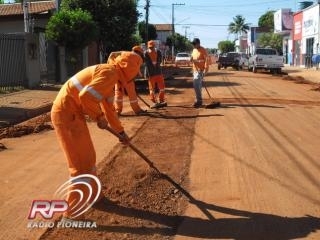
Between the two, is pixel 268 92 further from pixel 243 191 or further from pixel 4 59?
pixel 243 191

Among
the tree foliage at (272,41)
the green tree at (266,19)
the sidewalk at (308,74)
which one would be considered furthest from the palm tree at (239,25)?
the sidewalk at (308,74)

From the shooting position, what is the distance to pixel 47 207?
615 centimetres

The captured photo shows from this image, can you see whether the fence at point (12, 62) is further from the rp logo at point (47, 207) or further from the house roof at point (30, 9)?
the rp logo at point (47, 207)

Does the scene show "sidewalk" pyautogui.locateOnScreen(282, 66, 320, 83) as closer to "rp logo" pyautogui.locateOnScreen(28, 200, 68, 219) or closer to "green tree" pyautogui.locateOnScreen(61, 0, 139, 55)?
"green tree" pyautogui.locateOnScreen(61, 0, 139, 55)

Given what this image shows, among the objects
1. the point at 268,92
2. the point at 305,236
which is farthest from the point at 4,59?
the point at 305,236

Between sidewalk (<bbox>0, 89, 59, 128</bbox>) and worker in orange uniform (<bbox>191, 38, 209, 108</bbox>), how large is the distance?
4.43 m

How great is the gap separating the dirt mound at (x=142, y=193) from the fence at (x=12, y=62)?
12.5 meters

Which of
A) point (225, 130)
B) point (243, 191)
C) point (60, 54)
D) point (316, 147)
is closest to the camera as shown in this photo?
point (243, 191)

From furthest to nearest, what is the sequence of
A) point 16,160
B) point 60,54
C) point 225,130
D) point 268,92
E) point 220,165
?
1. point 60,54
2. point 268,92
3. point 225,130
4. point 16,160
5. point 220,165

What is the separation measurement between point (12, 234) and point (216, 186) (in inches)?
106

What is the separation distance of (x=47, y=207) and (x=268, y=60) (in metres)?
34.1

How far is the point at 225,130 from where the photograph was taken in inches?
438

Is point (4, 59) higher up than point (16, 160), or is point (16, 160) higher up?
point (4, 59)

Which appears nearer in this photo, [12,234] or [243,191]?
[12,234]
